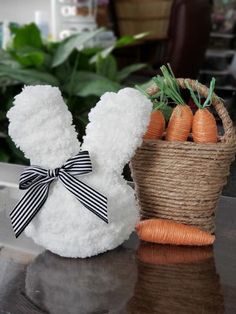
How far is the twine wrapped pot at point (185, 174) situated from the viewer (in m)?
0.51

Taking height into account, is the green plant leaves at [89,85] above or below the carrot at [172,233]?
below

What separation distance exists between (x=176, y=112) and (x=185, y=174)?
0.07 meters

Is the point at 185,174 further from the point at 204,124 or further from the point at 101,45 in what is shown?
the point at 101,45

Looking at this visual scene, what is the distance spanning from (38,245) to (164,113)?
0.67 ft

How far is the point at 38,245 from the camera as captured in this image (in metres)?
0.52

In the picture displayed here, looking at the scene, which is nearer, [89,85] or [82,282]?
[82,282]

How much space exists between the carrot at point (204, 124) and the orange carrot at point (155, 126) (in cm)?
4

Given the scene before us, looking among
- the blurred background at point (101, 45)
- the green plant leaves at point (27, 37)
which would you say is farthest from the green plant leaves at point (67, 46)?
the green plant leaves at point (27, 37)

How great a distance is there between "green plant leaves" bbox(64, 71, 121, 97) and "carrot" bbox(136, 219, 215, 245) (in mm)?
802

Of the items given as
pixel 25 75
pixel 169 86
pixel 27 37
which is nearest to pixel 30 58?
pixel 25 75

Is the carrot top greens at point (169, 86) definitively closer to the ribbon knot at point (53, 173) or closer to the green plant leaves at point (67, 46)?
the ribbon knot at point (53, 173)

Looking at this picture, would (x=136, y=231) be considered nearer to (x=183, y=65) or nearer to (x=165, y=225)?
(x=165, y=225)

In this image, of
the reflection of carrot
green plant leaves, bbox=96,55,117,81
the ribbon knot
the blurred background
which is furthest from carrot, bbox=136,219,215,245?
green plant leaves, bbox=96,55,117,81

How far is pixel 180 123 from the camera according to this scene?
20.3 inches
